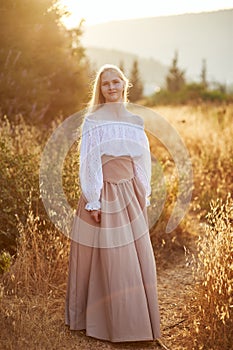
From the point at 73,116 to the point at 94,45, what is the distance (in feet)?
464

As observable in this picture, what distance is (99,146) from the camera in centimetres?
378

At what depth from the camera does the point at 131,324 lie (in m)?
3.78

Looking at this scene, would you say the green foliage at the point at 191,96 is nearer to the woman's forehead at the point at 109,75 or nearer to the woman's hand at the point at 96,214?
the woman's forehead at the point at 109,75

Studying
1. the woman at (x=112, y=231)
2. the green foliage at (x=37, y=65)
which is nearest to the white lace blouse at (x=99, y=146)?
the woman at (x=112, y=231)

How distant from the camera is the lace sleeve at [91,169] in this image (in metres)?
3.75

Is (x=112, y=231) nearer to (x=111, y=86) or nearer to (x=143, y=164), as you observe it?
(x=143, y=164)

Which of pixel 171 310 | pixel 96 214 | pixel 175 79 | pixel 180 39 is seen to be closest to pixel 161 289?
pixel 171 310

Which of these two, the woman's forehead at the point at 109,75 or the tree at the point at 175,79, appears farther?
the tree at the point at 175,79

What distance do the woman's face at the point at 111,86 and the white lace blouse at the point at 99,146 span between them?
7.6 inches

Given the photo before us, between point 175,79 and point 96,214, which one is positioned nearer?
point 96,214

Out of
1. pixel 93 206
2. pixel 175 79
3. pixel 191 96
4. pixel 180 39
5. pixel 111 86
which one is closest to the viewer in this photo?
pixel 93 206

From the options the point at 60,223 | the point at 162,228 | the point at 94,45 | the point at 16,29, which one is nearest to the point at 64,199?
the point at 60,223

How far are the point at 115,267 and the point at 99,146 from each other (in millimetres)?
864

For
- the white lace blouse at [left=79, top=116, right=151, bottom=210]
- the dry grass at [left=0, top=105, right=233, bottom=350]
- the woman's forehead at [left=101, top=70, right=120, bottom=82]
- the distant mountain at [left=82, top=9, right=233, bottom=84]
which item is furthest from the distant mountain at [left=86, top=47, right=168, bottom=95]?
the white lace blouse at [left=79, top=116, right=151, bottom=210]
